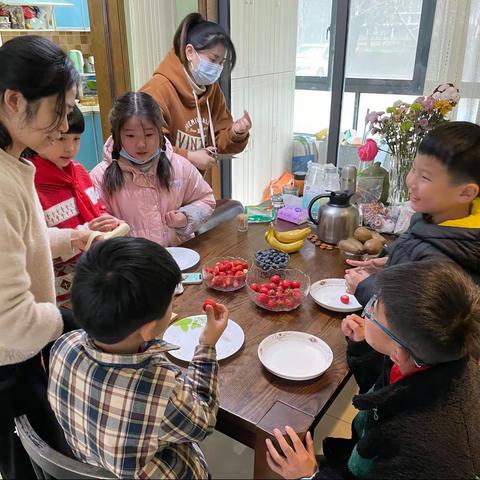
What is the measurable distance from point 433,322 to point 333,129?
346 centimetres

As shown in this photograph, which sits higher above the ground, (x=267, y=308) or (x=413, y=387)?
(x=413, y=387)

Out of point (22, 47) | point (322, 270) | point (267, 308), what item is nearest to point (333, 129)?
point (322, 270)

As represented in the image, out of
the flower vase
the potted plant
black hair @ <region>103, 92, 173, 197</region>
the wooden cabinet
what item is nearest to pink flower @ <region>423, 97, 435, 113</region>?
the potted plant

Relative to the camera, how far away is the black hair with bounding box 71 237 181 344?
836mm

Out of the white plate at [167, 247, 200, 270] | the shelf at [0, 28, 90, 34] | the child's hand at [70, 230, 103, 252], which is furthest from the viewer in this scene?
the shelf at [0, 28, 90, 34]

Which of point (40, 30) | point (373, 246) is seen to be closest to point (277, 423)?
point (373, 246)

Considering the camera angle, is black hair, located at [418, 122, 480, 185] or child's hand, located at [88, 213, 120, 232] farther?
child's hand, located at [88, 213, 120, 232]

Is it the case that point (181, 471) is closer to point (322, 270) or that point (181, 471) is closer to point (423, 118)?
point (322, 270)

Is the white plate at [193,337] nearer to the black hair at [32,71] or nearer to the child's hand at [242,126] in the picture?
the black hair at [32,71]

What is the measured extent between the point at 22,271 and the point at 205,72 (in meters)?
1.64

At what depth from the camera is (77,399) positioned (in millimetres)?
901

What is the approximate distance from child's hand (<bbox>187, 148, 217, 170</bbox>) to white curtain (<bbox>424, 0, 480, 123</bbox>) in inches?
73.3

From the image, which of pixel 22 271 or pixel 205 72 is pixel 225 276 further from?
pixel 205 72

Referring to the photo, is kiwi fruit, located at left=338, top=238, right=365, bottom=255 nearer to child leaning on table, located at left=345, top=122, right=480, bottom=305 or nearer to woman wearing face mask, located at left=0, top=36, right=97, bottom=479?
child leaning on table, located at left=345, top=122, right=480, bottom=305
